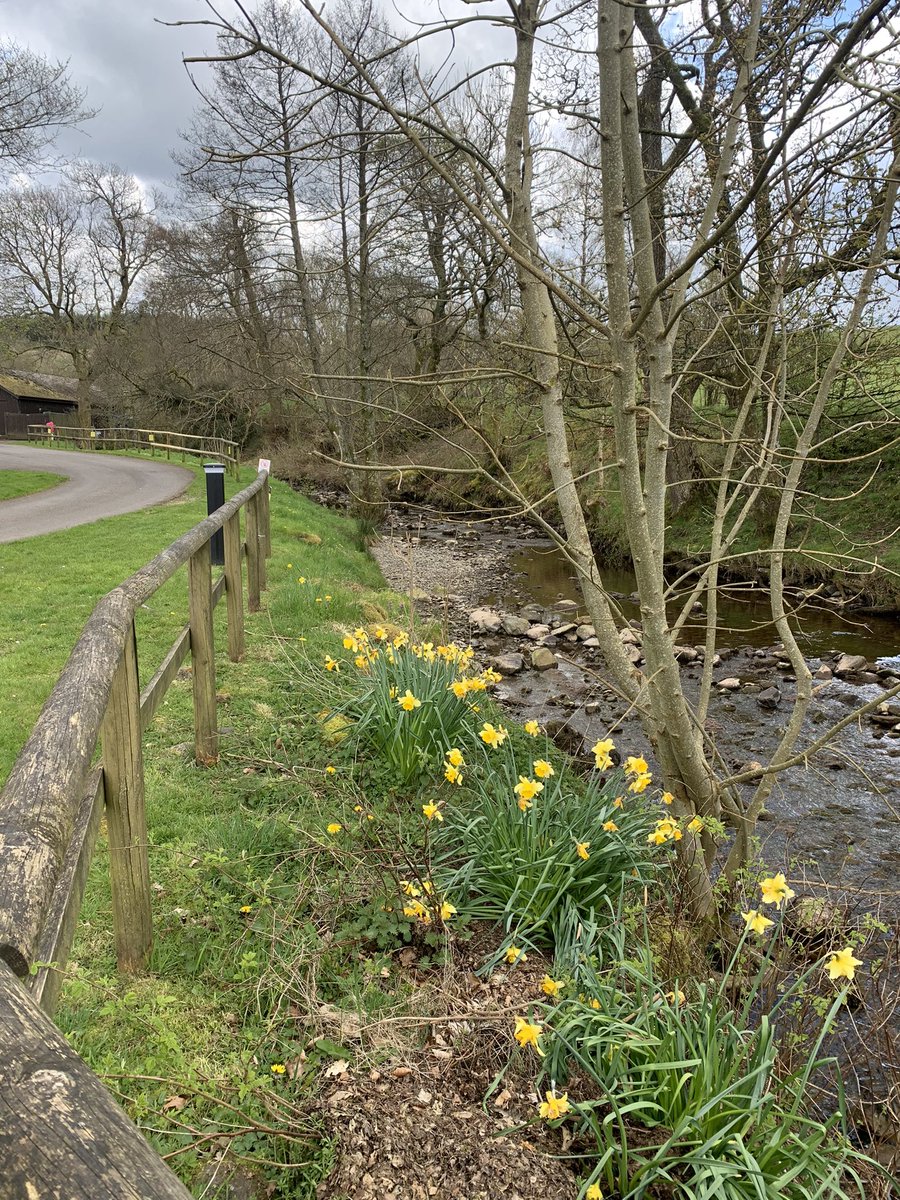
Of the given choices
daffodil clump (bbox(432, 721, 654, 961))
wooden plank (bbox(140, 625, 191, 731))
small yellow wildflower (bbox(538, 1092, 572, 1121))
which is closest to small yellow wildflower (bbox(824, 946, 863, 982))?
small yellow wildflower (bbox(538, 1092, 572, 1121))

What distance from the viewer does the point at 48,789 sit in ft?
3.72

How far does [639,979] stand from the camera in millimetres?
2256

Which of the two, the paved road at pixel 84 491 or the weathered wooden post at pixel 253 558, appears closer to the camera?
the weathered wooden post at pixel 253 558

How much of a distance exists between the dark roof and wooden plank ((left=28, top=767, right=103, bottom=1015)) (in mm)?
49949

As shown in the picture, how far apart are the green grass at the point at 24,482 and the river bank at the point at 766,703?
858 centimetres

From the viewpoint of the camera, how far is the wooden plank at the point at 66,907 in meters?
1.29

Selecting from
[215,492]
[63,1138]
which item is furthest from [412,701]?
[215,492]

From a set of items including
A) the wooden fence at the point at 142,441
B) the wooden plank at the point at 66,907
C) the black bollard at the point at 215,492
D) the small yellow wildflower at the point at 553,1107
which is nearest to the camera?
the wooden plank at the point at 66,907

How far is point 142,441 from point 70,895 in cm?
3057

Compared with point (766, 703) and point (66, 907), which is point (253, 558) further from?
point (66, 907)

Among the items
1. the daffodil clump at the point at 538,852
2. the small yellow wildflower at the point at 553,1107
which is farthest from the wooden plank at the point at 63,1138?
the daffodil clump at the point at 538,852

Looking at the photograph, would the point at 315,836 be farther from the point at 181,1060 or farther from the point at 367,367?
the point at 367,367

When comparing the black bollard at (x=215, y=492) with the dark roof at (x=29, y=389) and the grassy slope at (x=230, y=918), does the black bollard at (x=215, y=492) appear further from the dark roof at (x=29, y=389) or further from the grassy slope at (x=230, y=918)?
the dark roof at (x=29, y=389)

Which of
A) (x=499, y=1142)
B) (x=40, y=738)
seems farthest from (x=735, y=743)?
(x=40, y=738)
